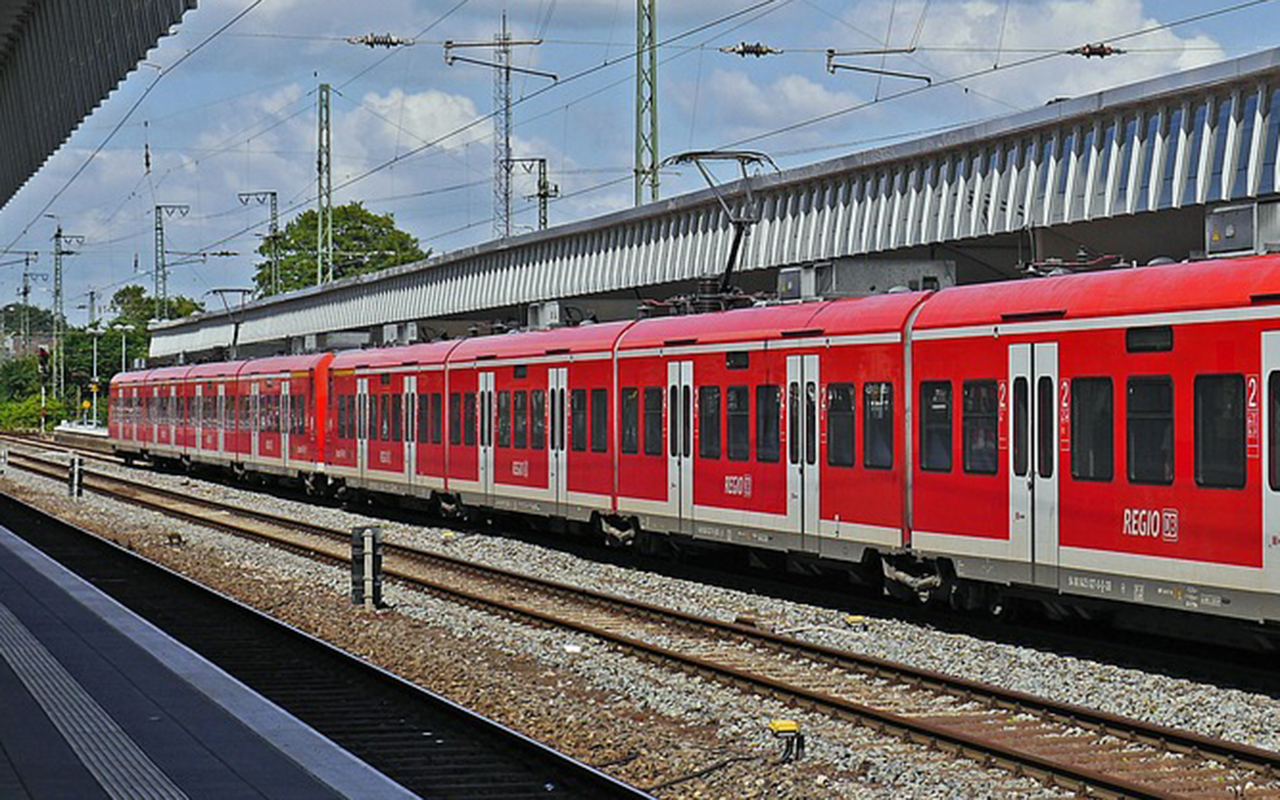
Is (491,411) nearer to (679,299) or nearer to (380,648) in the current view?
(679,299)

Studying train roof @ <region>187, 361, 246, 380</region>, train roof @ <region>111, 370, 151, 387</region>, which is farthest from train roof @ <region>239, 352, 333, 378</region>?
train roof @ <region>111, 370, 151, 387</region>

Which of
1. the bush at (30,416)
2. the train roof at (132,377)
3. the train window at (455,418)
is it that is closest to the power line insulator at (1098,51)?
the train window at (455,418)

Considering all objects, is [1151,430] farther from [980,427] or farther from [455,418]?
[455,418]

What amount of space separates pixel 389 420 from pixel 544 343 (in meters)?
8.40

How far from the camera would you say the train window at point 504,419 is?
92.5 ft

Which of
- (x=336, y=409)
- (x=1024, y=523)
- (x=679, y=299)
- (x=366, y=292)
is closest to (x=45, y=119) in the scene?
(x=679, y=299)

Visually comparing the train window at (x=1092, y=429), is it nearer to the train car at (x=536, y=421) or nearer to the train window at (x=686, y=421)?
the train window at (x=686, y=421)

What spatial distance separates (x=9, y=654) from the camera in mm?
14633

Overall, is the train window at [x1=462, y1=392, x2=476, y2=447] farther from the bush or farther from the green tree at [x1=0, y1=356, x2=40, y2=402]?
the green tree at [x1=0, y1=356, x2=40, y2=402]

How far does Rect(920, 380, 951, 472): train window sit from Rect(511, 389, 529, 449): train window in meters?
11.0

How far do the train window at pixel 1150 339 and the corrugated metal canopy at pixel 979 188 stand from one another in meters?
6.23

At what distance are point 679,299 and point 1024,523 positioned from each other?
33.9ft

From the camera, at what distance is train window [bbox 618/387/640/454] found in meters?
23.6

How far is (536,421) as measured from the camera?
2702 centimetres
